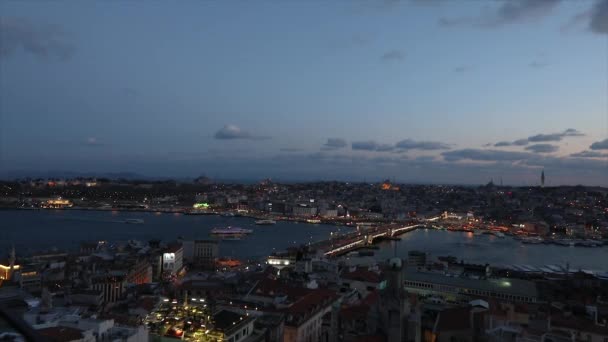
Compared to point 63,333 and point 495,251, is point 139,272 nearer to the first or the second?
point 63,333

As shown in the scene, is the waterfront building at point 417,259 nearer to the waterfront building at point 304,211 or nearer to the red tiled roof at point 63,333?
the red tiled roof at point 63,333

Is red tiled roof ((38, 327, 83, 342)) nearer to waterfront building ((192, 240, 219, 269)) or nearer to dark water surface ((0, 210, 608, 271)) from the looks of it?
waterfront building ((192, 240, 219, 269))

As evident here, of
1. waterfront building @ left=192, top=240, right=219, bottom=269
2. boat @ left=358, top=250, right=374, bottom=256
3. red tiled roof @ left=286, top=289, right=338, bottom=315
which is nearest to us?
red tiled roof @ left=286, top=289, right=338, bottom=315

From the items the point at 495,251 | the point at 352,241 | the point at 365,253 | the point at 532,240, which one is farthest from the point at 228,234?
the point at 532,240

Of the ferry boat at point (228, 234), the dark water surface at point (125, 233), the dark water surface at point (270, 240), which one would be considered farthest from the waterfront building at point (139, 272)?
the ferry boat at point (228, 234)

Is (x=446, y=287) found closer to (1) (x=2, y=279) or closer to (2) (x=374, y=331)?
(2) (x=374, y=331)

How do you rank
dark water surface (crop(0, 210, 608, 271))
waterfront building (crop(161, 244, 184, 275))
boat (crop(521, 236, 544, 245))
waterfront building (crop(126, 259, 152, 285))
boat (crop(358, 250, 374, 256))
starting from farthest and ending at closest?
boat (crop(521, 236, 544, 245)) < boat (crop(358, 250, 374, 256)) < dark water surface (crop(0, 210, 608, 271)) < waterfront building (crop(161, 244, 184, 275)) < waterfront building (crop(126, 259, 152, 285))

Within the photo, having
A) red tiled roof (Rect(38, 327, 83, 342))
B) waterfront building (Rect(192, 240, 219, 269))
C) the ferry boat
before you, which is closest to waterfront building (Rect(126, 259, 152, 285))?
waterfront building (Rect(192, 240, 219, 269))

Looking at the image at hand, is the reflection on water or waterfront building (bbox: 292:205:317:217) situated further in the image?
waterfront building (bbox: 292:205:317:217)
